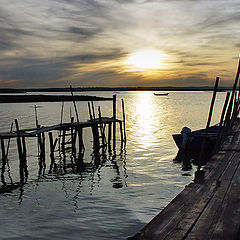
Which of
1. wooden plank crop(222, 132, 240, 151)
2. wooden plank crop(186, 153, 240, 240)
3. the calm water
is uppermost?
wooden plank crop(186, 153, 240, 240)

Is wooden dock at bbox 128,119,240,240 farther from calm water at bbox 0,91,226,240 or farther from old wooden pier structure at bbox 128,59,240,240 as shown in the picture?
calm water at bbox 0,91,226,240

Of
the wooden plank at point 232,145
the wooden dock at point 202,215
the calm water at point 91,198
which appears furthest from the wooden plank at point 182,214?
the wooden plank at point 232,145

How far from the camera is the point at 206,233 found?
4.66 meters

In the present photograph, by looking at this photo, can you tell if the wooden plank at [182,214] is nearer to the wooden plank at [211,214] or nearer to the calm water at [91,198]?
the wooden plank at [211,214]

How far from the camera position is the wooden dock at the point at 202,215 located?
4609 mm

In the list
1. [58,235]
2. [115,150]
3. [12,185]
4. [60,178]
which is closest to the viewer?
Answer: [58,235]

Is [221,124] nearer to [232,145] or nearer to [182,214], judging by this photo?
[232,145]

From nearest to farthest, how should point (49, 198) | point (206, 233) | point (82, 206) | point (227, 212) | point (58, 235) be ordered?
point (206, 233) → point (227, 212) → point (58, 235) → point (82, 206) → point (49, 198)

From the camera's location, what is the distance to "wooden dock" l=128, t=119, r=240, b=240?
4609 mm

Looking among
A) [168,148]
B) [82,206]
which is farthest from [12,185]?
[168,148]

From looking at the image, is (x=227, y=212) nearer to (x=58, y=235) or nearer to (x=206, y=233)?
(x=206, y=233)

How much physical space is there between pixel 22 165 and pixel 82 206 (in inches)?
235

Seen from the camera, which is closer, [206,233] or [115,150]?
[206,233]

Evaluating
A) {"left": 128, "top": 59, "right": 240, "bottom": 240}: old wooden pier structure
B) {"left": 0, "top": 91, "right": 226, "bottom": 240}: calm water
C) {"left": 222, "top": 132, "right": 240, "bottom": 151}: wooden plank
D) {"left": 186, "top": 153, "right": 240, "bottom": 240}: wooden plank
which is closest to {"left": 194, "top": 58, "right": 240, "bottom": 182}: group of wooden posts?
{"left": 128, "top": 59, "right": 240, "bottom": 240}: old wooden pier structure
